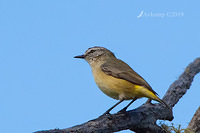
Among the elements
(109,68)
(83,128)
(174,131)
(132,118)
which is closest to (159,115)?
(174,131)

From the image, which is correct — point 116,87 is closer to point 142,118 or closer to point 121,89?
point 121,89

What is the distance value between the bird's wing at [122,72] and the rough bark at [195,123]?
1.49 m

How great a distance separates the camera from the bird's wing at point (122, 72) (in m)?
5.18

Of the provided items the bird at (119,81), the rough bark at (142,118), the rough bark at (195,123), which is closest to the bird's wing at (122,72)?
the bird at (119,81)

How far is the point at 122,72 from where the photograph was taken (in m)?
5.45

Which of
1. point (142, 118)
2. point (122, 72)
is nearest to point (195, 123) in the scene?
point (142, 118)

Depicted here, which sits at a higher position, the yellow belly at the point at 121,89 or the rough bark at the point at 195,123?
the yellow belly at the point at 121,89

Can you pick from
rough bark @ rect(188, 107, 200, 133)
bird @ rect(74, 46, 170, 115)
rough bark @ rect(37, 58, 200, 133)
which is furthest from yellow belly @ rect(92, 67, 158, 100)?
rough bark @ rect(188, 107, 200, 133)

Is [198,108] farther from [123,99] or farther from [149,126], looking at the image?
[123,99]

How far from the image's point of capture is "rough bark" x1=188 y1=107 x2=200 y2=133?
6004 mm

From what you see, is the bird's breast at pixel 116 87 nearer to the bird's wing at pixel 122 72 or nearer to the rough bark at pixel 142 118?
the bird's wing at pixel 122 72

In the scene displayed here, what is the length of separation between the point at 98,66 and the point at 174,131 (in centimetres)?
181

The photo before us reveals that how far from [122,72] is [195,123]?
186cm

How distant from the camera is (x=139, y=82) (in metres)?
5.17
